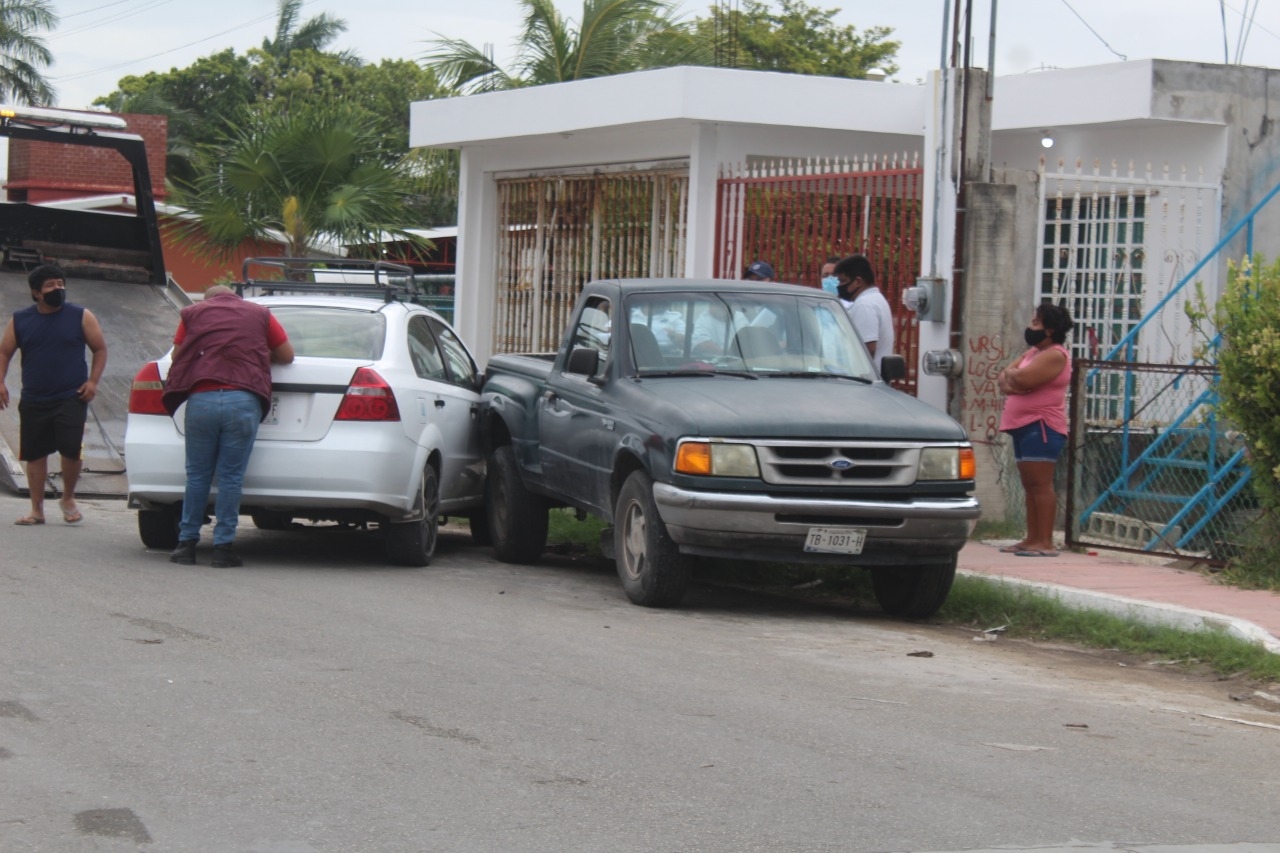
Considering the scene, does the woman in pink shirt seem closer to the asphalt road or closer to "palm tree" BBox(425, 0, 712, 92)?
the asphalt road

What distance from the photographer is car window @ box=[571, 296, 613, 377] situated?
10.5 metres

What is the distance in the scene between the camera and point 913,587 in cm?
Result: 985

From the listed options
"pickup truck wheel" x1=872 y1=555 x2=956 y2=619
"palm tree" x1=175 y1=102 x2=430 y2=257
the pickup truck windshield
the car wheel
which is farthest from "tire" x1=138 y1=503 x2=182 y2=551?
"palm tree" x1=175 y1=102 x2=430 y2=257

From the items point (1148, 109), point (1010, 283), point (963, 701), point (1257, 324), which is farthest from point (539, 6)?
point (963, 701)

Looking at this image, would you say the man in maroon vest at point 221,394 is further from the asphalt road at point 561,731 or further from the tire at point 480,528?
the tire at point 480,528

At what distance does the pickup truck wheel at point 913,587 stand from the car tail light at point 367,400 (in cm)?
308

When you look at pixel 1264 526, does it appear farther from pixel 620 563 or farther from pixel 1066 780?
pixel 1066 780

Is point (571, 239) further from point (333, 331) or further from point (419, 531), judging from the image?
point (419, 531)

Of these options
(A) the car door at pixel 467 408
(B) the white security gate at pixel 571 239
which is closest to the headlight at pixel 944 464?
(A) the car door at pixel 467 408

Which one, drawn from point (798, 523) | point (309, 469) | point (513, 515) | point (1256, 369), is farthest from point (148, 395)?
point (1256, 369)

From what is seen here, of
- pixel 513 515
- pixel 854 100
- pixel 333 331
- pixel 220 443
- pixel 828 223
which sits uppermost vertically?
pixel 854 100

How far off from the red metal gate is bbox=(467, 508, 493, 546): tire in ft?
11.9

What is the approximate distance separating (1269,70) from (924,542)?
9300mm

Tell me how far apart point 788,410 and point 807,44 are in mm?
43358
